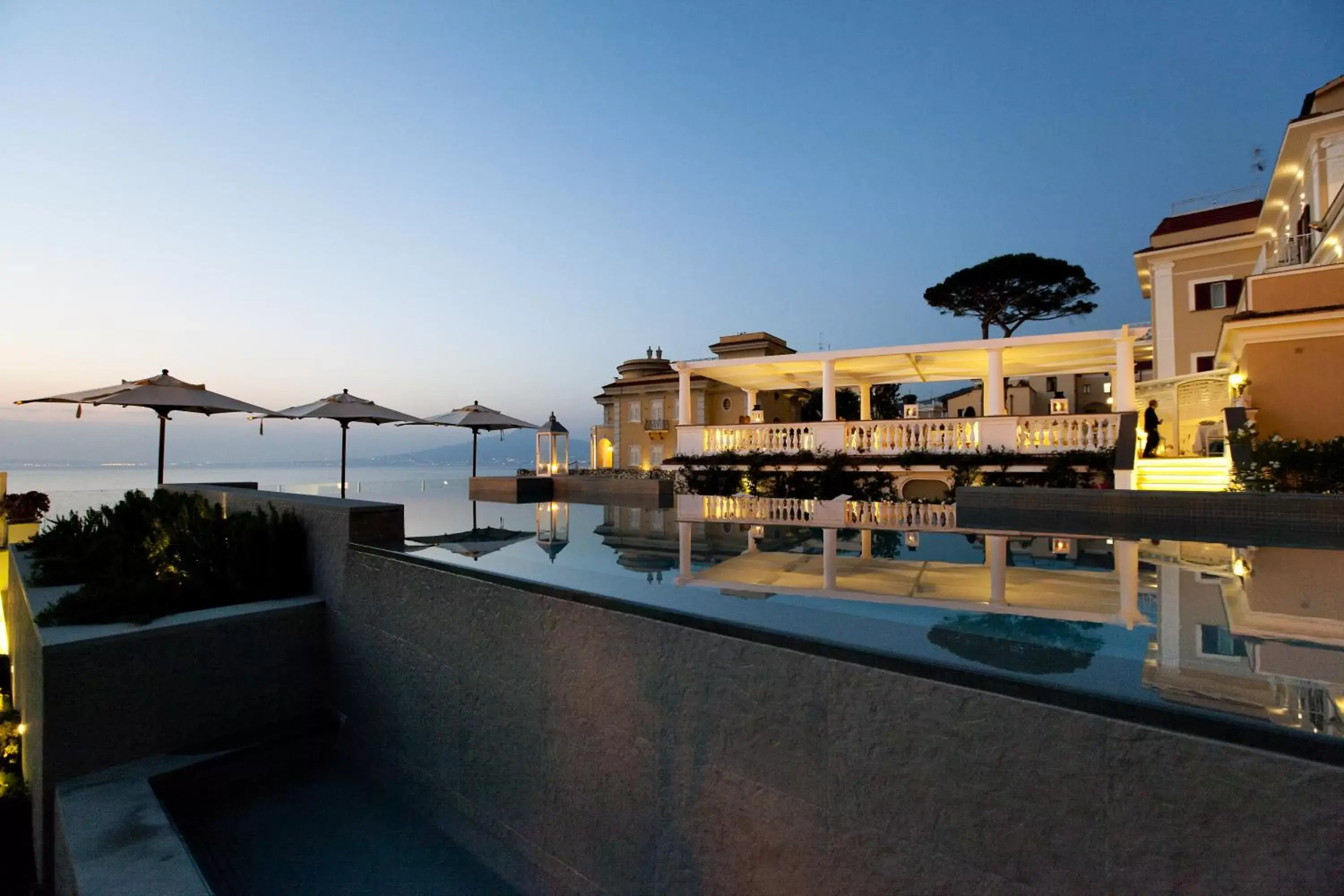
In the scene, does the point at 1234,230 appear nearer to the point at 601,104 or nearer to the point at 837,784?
the point at 601,104

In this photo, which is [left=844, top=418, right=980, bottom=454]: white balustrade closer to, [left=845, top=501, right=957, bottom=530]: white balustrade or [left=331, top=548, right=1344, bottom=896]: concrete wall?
[left=845, top=501, right=957, bottom=530]: white balustrade

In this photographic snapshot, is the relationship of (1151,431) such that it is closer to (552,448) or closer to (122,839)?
(552,448)

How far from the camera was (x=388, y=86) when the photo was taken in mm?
13781

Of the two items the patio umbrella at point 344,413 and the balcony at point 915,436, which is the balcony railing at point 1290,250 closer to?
the balcony at point 915,436

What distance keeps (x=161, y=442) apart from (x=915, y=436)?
1314 cm

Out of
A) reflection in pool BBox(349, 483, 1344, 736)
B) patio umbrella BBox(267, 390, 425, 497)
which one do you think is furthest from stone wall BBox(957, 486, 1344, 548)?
patio umbrella BBox(267, 390, 425, 497)

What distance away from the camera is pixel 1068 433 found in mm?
10945

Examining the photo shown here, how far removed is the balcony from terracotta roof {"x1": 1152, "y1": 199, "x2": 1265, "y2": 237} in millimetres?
16065

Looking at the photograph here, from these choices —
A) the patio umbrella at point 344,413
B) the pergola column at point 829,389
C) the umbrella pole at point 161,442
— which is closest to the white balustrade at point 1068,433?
the pergola column at point 829,389

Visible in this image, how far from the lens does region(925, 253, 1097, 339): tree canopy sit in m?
29.4

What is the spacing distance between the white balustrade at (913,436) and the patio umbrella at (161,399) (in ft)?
36.5

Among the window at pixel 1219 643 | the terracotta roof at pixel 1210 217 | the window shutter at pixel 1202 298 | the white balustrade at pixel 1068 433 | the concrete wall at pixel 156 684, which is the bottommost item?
the concrete wall at pixel 156 684

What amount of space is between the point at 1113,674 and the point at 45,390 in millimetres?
64692

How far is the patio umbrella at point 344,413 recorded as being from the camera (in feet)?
40.7
